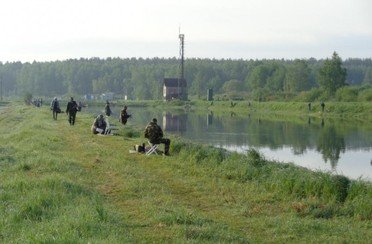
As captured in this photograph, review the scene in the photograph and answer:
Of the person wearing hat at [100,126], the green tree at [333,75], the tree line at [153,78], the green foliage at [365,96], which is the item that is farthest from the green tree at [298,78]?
the person wearing hat at [100,126]

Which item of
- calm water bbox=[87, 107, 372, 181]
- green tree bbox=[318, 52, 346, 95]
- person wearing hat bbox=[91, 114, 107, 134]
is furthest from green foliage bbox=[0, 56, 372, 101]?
person wearing hat bbox=[91, 114, 107, 134]

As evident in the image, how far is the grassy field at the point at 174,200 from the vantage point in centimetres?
869

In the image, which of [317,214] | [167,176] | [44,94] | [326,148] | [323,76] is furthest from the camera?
[44,94]

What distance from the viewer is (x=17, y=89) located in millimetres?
167875

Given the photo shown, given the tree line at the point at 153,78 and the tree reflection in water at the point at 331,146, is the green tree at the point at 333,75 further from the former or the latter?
the tree reflection in water at the point at 331,146

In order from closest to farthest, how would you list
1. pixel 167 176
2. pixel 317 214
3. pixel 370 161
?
pixel 317 214 → pixel 167 176 → pixel 370 161

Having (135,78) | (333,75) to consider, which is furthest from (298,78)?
(135,78)

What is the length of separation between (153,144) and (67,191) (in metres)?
7.21

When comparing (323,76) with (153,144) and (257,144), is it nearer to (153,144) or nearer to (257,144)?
(257,144)

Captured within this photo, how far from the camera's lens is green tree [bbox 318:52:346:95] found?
7225cm

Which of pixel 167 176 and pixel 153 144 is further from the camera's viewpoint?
pixel 153 144

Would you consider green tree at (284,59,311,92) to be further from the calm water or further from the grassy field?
the grassy field

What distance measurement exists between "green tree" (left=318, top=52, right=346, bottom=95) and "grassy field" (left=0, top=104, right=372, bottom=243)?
2298 inches

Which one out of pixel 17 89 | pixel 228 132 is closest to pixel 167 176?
pixel 228 132
